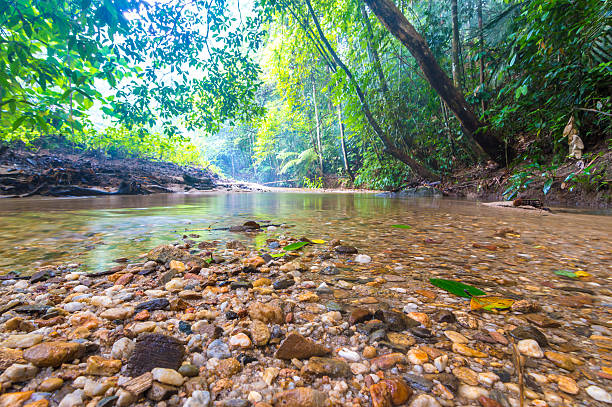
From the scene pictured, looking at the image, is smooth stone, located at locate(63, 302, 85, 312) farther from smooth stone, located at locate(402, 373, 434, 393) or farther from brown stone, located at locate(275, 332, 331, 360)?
smooth stone, located at locate(402, 373, 434, 393)

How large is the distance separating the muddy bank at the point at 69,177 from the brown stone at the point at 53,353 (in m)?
7.82

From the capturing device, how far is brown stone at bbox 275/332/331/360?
22.4 inches

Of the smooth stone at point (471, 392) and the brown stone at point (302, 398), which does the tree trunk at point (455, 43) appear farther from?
the brown stone at point (302, 398)

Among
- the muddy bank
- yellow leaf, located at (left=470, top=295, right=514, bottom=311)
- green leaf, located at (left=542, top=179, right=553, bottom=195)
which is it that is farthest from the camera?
the muddy bank

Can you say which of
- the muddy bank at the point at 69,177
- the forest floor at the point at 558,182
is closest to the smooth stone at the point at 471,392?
the forest floor at the point at 558,182

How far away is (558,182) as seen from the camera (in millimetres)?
3873

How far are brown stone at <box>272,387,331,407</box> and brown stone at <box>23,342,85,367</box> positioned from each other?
0.44m

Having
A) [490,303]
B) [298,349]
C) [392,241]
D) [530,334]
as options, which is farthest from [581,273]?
[298,349]

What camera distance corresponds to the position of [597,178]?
3.19 meters

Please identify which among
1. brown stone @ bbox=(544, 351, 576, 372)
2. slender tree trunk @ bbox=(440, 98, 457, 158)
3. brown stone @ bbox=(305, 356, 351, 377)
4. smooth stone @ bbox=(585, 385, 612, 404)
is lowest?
brown stone @ bbox=(305, 356, 351, 377)

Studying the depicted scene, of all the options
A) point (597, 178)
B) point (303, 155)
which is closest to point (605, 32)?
point (597, 178)

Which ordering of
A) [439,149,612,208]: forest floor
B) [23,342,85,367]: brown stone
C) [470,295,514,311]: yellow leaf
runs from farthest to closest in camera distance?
1. [439,149,612,208]: forest floor
2. [470,295,514,311]: yellow leaf
3. [23,342,85,367]: brown stone

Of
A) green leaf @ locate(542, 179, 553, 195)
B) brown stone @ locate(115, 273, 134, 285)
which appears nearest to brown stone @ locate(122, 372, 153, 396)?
brown stone @ locate(115, 273, 134, 285)

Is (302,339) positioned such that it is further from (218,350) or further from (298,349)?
(218,350)
